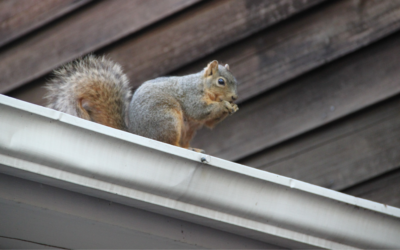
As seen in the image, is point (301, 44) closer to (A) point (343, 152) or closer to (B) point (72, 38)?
(A) point (343, 152)

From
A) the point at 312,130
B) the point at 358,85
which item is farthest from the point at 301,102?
the point at 358,85

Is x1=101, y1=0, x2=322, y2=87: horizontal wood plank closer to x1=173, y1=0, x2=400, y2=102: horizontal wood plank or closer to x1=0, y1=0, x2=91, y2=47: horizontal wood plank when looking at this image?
x1=173, y1=0, x2=400, y2=102: horizontal wood plank

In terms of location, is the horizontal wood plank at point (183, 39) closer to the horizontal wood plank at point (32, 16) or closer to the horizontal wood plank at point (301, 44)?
the horizontal wood plank at point (301, 44)

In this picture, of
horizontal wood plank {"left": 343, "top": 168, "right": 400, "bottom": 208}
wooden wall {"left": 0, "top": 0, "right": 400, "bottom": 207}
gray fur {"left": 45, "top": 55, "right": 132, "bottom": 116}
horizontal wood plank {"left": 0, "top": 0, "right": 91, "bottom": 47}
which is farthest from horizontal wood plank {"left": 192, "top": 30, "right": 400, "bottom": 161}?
horizontal wood plank {"left": 0, "top": 0, "right": 91, "bottom": 47}

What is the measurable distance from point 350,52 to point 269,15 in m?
0.35

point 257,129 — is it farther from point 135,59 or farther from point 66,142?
point 66,142

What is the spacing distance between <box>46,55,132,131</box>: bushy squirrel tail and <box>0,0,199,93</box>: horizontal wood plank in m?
0.41

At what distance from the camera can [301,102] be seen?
1.78 metres

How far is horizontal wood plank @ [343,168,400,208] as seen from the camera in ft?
5.57

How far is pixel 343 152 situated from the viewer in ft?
5.78

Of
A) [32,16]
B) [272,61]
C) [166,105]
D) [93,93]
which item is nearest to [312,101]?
[272,61]

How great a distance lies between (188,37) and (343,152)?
769 millimetres

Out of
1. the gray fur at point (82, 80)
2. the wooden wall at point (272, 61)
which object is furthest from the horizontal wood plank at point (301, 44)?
the gray fur at point (82, 80)

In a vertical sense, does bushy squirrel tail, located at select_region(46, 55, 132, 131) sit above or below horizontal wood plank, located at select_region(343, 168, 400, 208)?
below
